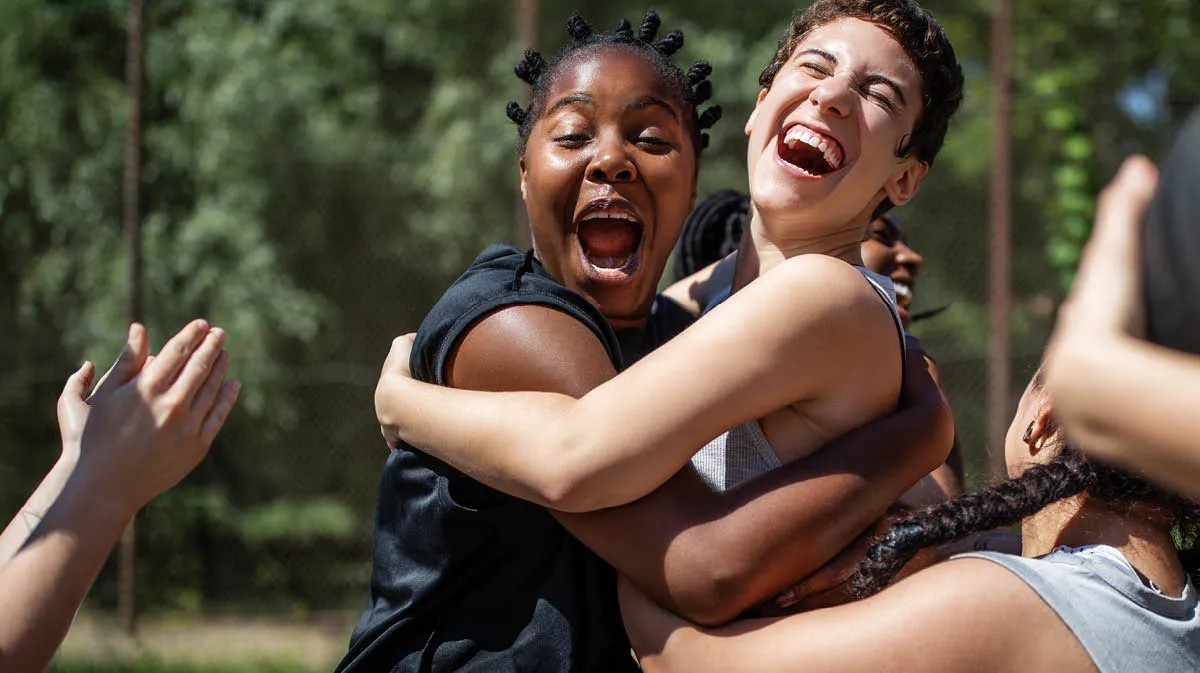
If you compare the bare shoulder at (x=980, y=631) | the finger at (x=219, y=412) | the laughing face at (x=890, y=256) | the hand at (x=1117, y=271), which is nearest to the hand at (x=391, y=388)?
the finger at (x=219, y=412)

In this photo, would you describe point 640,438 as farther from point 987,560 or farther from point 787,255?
point 787,255

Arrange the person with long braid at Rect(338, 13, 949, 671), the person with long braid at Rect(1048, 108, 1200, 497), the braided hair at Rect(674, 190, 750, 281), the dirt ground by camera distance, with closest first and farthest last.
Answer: the person with long braid at Rect(1048, 108, 1200, 497)
the person with long braid at Rect(338, 13, 949, 671)
the braided hair at Rect(674, 190, 750, 281)
the dirt ground

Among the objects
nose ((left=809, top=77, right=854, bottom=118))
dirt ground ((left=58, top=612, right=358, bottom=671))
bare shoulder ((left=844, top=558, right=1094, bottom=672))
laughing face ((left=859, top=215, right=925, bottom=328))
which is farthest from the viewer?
dirt ground ((left=58, top=612, right=358, bottom=671))

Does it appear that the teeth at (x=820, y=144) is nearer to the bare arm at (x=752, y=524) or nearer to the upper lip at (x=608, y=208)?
the upper lip at (x=608, y=208)

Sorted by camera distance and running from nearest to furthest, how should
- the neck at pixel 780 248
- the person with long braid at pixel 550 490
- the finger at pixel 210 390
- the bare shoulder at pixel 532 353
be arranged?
the person with long braid at pixel 550 490, the bare shoulder at pixel 532 353, the finger at pixel 210 390, the neck at pixel 780 248

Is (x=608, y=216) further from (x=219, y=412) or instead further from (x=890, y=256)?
(x=890, y=256)

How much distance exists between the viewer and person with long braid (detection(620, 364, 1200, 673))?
1.78 m

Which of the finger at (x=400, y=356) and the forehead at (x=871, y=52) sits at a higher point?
the forehead at (x=871, y=52)

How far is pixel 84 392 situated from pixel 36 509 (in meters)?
0.22

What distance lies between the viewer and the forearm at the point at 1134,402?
136 centimetres

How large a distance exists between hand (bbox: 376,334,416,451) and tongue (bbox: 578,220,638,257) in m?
0.41

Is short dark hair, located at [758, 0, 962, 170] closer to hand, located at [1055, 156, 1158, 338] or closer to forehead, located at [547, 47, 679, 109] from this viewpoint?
forehead, located at [547, 47, 679, 109]

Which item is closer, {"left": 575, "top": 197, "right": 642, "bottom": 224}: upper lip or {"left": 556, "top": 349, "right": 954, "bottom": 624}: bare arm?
{"left": 556, "top": 349, "right": 954, "bottom": 624}: bare arm

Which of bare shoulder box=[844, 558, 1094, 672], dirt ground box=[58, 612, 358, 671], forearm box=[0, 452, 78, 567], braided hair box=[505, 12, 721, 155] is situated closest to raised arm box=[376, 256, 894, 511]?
bare shoulder box=[844, 558, 1094, 672]
